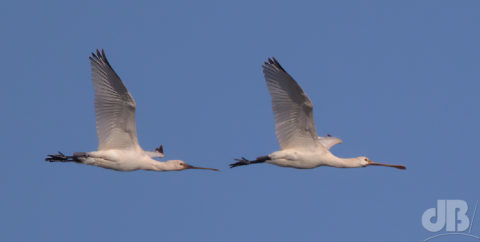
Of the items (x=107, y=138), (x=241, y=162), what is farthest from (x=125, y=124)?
(x=241, y=162)

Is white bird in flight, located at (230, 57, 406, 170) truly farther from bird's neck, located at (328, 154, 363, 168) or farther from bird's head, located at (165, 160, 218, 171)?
bird's head, located at (165, 160, 218, 171)

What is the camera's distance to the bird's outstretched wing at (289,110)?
113ft

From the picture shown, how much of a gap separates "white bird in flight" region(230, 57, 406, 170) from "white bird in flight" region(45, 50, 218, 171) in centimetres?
313

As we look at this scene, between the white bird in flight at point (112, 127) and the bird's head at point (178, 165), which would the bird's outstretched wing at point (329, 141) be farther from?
the white bird in flight at point (112, 127)

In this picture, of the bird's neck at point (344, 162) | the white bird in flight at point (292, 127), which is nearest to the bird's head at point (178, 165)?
the white bird in flight at point (292, 127)

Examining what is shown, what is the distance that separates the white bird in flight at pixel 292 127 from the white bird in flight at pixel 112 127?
3134mm

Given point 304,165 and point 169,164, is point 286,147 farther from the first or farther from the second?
point 169,164

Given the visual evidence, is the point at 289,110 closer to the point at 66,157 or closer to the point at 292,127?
the point at 292,127

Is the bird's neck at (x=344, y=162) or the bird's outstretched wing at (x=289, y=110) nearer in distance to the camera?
the bird's outstretched wing at (x=289, y=110)

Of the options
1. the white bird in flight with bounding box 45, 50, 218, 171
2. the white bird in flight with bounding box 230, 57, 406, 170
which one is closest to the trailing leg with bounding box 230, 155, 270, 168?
the white bird in flight with bounding box 230, 57, 406, 170

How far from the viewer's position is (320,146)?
1411 inches

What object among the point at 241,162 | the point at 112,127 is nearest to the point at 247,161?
the point at 241,162

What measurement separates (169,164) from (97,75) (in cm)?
396

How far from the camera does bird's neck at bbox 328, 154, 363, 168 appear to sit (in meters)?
36.1
